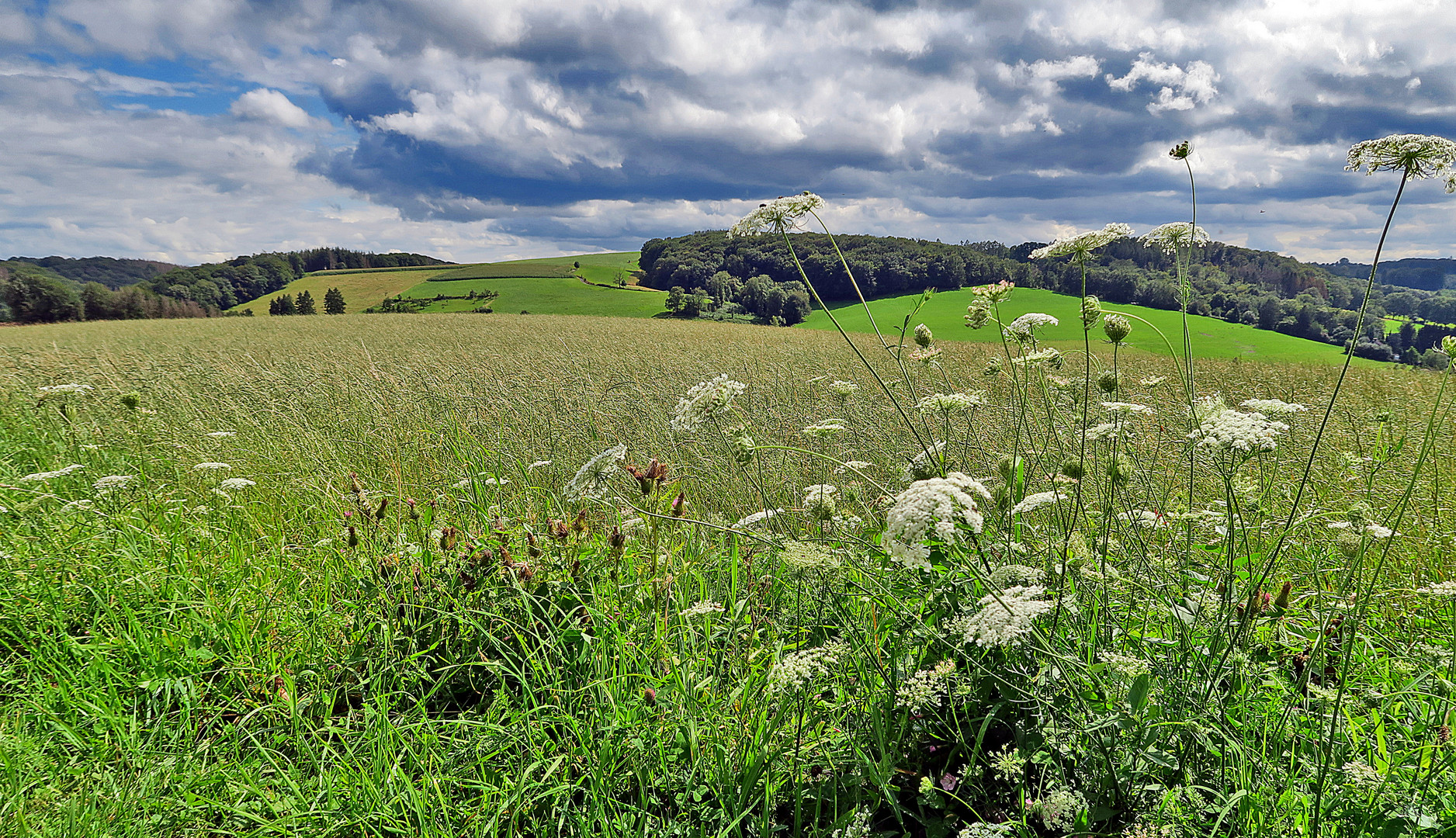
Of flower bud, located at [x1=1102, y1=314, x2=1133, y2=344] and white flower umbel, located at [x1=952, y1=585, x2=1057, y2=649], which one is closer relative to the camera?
white flower umbel, located at [x1=952, y1=585, x2=1057, y2=649]

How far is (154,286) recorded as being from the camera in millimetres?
70812

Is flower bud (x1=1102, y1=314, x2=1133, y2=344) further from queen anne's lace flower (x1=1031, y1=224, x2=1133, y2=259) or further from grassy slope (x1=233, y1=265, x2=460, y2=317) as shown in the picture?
grassy slope (x1=233, y1=265, x2=460, y2=317)

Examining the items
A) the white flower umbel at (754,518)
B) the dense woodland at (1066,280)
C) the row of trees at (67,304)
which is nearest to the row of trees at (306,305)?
the row of trees at (67,304)

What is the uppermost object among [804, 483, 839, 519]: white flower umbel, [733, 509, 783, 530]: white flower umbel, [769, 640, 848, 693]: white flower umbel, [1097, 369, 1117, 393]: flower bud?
[1097, 369, 1117, 393]: flower bud

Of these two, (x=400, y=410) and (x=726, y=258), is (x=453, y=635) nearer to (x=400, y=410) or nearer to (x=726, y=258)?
(x=400, y=410)

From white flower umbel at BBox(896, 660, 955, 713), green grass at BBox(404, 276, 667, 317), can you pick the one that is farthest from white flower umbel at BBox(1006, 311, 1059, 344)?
green grass at BBox(404, 276, 667, 317)

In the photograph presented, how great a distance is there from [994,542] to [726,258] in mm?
74749

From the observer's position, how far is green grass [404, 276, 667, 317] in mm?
59000

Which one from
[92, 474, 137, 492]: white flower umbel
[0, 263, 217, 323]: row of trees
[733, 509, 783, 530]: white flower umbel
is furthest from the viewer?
[0, 263, 217, 323]: row of trees

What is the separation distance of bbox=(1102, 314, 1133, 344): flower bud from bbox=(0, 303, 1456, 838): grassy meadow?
31 cm

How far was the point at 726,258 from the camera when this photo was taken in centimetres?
7444

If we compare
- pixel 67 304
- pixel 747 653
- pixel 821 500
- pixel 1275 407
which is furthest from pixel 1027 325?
pixel 67 304

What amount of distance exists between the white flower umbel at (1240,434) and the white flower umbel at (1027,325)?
715mm

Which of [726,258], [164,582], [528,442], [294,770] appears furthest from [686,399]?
[726,258]
